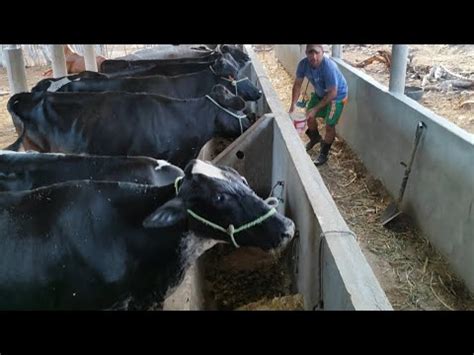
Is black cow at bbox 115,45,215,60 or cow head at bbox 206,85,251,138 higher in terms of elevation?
cow head at bbox 206,85,251,138

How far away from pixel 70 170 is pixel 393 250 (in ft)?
10.8

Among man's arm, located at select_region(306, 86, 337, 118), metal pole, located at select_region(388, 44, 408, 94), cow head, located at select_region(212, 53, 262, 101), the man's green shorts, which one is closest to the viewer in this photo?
metal pole, located at select_region(388, 44, 408, 94)

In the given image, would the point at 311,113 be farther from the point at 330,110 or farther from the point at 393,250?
the point at 393,250

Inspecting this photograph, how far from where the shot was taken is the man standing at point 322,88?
7.02 meters

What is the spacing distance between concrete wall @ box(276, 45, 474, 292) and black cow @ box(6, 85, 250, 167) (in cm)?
251

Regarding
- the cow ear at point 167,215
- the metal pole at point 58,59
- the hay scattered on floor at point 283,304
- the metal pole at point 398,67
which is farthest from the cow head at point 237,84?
the cow ear at point 167,215

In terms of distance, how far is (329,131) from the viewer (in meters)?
7.40

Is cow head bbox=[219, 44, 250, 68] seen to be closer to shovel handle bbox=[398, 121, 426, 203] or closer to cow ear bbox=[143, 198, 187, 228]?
shovel handle bbox=[398, 121, 426, 203]

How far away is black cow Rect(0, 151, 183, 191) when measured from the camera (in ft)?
11.8

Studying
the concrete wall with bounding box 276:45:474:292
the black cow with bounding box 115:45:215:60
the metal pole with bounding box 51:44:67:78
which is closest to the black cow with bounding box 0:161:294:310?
the concrete wall with bounding box 276:45:474:292

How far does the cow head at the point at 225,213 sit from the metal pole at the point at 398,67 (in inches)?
147
